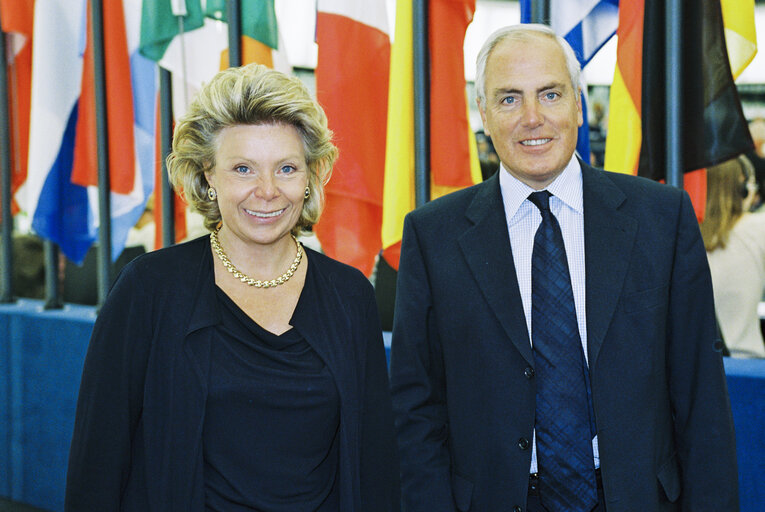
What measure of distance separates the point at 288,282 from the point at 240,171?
27 centimetres

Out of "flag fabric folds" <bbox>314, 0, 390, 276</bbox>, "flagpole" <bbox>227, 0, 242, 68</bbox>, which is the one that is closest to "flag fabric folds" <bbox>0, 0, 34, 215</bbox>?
"flagpole" <bbox>227, 0, 242, 68</bbox>

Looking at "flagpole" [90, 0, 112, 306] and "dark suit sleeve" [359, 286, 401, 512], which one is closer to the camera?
"dark suit sleeve" [359, 286, 401, 512]

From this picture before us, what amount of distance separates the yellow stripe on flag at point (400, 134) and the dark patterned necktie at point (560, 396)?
4.11ft

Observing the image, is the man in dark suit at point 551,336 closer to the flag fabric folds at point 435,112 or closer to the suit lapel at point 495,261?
the suit lapel at point 495,261

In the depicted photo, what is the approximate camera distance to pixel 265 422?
163cm

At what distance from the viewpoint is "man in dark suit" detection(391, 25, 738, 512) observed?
1687mm

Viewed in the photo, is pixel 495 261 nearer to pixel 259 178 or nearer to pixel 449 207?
pixel 449 207

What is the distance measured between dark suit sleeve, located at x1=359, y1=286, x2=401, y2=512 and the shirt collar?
40 centimetres

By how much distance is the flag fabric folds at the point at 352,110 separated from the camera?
3117 millimetres

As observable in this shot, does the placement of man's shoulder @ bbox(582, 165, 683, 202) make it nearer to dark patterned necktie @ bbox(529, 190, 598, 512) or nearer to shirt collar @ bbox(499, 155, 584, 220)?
shirt collar @ bbox(499, 155, 584, 220)

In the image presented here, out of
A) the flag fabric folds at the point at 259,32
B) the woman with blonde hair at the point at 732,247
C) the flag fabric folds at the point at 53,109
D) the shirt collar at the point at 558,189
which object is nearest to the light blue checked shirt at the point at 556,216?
the shirt collar at the point at 558,189

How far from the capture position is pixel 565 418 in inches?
66.2

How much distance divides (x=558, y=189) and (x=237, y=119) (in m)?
0.70

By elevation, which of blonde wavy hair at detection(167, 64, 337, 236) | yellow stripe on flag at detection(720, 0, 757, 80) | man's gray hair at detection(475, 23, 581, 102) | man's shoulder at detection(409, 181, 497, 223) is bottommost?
man's shoulder at detection(409, 181, 497, 223)
